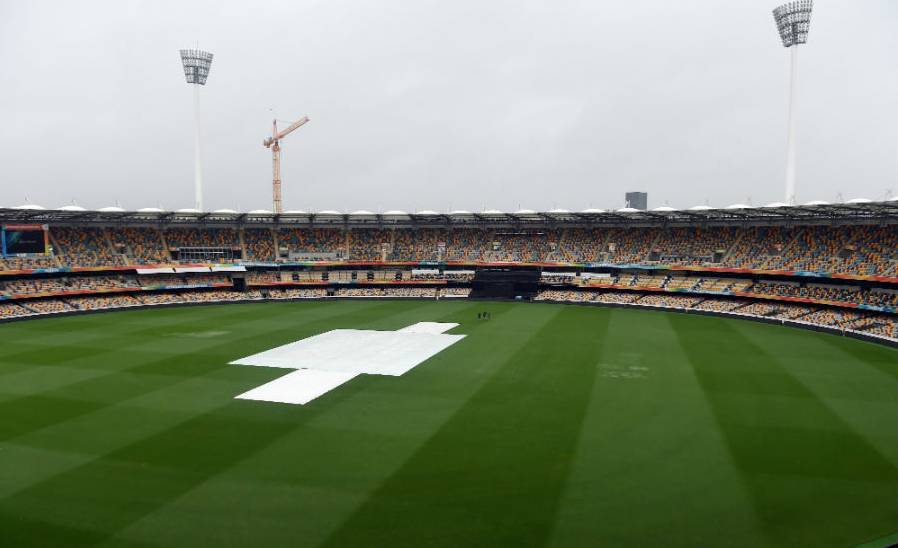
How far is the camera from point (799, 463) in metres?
17.1

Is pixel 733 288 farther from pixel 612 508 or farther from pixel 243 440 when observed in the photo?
pixel 243 440

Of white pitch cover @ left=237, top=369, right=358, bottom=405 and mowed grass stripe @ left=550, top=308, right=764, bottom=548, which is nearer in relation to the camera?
mowed grass stripe @ left=550, top=308, right=764, bottom=548

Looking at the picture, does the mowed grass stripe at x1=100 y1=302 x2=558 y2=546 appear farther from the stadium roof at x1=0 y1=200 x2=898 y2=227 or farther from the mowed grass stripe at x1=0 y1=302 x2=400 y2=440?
the stadium roof at x1=0 y1=200 x2=898 y2=227

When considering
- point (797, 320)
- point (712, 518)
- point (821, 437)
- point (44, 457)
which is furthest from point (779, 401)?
point (44, 457)

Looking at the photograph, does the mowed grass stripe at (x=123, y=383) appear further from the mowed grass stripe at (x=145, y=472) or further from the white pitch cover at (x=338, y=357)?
the mowed grass stripe at (x=145, y=472)

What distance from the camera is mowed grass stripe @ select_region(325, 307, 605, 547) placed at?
13125 millimetres

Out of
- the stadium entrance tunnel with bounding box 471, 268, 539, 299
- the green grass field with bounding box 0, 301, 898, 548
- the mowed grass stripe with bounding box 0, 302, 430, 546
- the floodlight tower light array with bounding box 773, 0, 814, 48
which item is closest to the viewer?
the green grass field with bounding box 0, 301, 898, 548

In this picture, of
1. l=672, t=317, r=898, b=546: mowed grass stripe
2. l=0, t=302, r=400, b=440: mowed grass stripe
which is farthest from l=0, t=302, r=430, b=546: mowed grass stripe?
l=672, t=317, r=898, b=546: mowed grass stripe

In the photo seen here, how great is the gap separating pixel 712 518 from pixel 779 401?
12.7 m

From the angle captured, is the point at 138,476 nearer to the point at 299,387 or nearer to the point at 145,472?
the point at 145,472

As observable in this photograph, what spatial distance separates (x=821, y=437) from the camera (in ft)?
63.6

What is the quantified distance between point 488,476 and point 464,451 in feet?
6.75

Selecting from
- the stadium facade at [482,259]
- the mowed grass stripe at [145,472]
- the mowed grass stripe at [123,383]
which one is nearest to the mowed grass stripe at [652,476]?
the mowed grass stripe at [145,472]

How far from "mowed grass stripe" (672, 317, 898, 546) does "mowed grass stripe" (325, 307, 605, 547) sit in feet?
18.5
